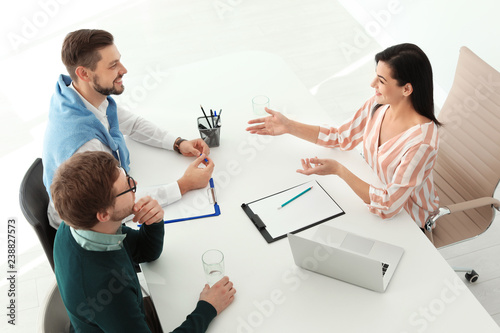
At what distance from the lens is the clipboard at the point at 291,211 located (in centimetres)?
193

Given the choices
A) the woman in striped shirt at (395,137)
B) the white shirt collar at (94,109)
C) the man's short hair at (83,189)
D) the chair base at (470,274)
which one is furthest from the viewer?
the chair base at (470,274)

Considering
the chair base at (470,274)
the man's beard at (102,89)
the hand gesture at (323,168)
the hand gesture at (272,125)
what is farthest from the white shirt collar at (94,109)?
the chair base at (470,274)

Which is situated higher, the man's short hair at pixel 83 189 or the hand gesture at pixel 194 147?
the man's short hair at pixel 83 189

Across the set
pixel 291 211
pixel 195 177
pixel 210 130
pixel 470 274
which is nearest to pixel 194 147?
pixel 210 130

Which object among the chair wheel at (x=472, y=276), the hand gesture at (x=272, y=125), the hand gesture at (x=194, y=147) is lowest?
the chair wheel at (x=472, y=276)

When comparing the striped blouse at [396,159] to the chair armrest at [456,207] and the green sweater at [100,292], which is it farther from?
the green sweater at [100,292]

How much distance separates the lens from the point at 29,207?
190 cm

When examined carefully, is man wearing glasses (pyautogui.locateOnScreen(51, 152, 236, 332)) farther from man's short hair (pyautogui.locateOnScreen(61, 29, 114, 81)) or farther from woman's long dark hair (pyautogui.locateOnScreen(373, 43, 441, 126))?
woman's long dark hair (pyautogui.locateOnScreen(373, 43, 441, 126))

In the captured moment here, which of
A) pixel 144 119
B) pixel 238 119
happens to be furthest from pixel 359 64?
pixel 144 119

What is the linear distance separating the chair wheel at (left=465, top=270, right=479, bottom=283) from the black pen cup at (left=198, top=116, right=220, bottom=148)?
1.42m

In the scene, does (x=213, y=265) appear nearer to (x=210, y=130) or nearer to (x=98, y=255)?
(x=98, y=255)

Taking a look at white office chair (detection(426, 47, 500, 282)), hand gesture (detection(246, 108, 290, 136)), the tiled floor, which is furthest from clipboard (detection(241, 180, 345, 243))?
the tiled floor

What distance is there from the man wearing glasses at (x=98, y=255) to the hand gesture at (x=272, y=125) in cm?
82

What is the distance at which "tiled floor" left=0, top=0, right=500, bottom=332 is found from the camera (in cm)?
356
